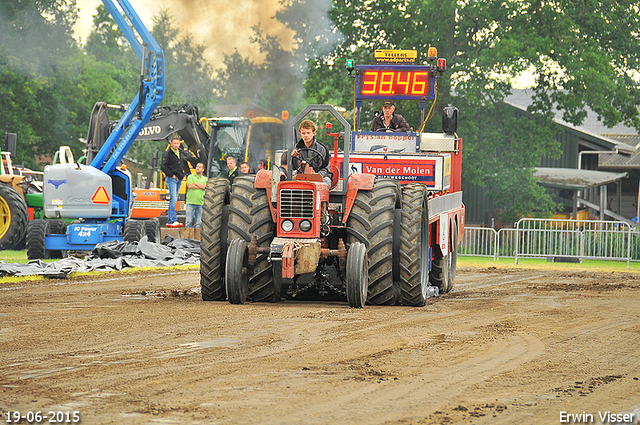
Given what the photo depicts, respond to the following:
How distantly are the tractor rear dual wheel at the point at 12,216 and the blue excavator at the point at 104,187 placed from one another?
138 cm

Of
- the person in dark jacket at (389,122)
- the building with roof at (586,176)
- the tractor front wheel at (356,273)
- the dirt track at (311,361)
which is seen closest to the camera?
the dirt track at (311,361)

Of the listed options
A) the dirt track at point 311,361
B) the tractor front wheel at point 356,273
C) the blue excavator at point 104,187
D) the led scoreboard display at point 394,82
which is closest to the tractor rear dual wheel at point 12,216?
the blue excavator at point 104,187

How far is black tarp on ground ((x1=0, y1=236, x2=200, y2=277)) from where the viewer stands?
561 inches

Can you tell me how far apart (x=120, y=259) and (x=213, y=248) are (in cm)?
642

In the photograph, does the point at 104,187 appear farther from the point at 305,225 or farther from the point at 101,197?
the point at 305,225

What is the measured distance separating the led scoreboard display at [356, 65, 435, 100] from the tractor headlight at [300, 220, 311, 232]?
605 cm

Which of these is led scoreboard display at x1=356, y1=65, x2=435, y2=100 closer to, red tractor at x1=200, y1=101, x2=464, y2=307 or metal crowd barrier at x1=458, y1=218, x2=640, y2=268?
red tractor at x1=200, y1=101, x2=464, y2=307

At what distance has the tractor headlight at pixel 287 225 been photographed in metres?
9.77

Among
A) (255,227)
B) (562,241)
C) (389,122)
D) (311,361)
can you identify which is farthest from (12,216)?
(311,361)

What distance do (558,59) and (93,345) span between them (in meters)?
26.7

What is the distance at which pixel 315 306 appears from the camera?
10359 millimetres

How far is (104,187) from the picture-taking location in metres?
17.4

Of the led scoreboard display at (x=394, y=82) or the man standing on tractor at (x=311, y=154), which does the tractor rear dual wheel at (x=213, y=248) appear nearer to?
the man standing on tractor at (x=311, y=154)

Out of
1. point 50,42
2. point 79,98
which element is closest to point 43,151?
point 79,98
